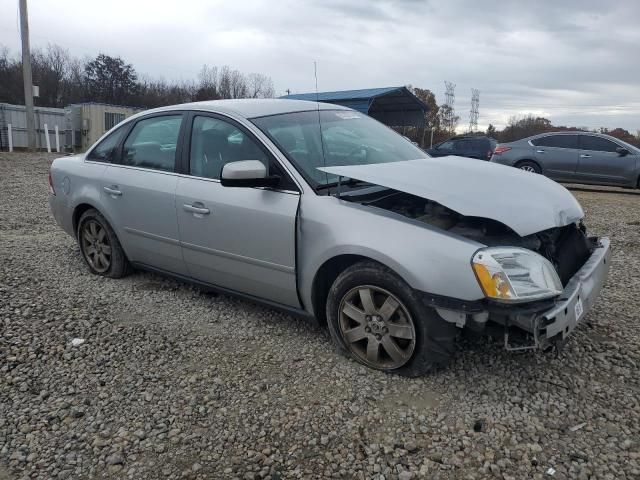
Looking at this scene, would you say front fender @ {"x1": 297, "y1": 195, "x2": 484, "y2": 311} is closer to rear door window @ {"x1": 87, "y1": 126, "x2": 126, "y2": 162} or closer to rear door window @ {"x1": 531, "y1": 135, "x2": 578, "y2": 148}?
rear door window @ {"x1": 87, "y1": 126, "x2": 126, "y2": 162}

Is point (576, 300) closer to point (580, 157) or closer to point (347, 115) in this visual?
point (347, 115)

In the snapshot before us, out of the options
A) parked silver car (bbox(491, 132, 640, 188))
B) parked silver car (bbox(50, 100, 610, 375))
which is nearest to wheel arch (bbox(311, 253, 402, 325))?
Answer: parked silver car (bbox(50, 100, 610, 375))

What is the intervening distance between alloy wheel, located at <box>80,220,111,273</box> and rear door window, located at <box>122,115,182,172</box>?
74 cm

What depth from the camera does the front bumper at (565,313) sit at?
8.27 feet

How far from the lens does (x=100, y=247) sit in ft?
15.4

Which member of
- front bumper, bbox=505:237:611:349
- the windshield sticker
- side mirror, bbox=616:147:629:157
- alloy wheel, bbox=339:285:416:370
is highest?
the windshield sticker

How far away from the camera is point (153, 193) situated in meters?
3.94

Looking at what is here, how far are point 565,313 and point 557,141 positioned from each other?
11.3 m

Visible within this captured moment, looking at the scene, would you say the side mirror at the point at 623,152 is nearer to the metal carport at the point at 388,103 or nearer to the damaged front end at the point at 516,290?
the metal carport at the point at 388,103

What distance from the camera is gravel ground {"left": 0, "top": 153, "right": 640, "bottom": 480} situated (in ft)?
7.57

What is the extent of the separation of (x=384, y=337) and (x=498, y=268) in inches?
30.3

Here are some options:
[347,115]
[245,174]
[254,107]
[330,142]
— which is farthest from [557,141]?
[245,174]

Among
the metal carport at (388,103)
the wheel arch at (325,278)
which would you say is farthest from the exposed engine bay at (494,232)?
the metal carport at (388,103)

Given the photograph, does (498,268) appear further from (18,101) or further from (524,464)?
(18,101)
